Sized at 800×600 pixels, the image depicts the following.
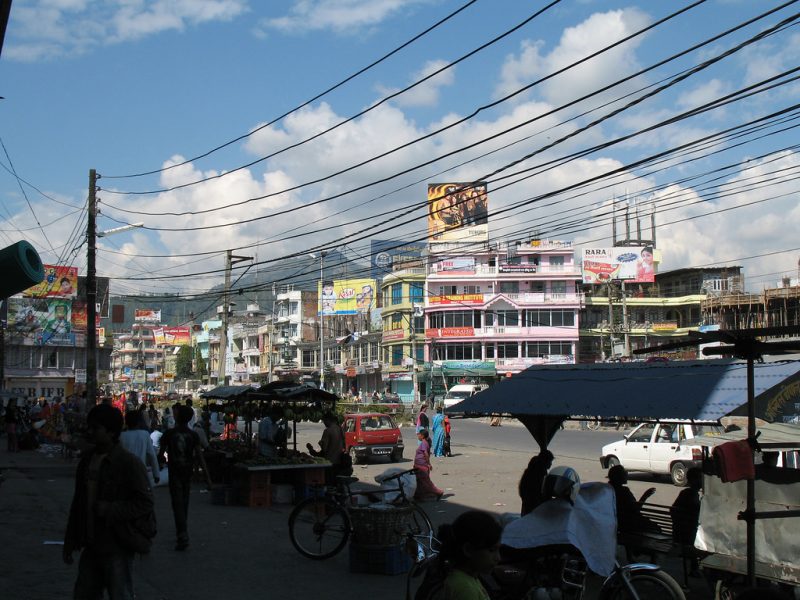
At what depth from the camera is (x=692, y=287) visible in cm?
8394

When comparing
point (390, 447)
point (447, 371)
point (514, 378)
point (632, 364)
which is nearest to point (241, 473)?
point (514, 378)

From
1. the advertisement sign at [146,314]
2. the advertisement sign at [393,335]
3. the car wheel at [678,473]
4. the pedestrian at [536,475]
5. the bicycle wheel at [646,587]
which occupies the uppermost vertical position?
the advertisement sign at [146,314]

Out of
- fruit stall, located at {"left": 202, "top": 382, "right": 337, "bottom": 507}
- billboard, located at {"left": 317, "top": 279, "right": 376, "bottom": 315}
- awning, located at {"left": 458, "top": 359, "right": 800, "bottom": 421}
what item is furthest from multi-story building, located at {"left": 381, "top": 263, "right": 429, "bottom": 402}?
awning, located at {"left": 458, "top": 359, "right": 800, "bottom": 421}

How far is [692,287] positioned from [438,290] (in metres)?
26.6

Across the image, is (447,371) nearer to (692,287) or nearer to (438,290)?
(438,290)

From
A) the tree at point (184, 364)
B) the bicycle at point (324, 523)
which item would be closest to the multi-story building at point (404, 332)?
the bicycle at point (324, 523)

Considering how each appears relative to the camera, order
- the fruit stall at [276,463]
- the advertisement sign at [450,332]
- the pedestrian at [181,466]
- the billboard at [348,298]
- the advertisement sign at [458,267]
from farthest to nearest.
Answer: the billboard at [348,298]
the advertisement sign at [458,267]
the advertisement sign at [450,332]
the fruit stall at [276,463]
the pedestrian at [181,466]

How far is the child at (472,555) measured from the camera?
3474mm

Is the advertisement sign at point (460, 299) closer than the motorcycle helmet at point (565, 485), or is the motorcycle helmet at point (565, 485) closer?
the motorcycle helmet at point (565, 485)

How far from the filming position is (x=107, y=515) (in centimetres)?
528

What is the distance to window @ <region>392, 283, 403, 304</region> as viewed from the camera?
8031 centimetres

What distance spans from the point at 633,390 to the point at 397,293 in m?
72.7

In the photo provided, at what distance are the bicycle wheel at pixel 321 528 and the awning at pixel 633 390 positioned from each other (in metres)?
1.98

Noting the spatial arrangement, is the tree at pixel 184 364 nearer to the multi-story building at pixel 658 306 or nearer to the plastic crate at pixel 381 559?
the multi-story building at pixel 658 306
